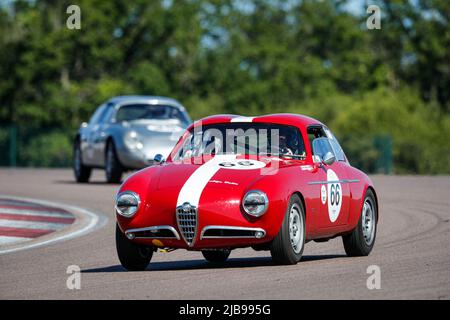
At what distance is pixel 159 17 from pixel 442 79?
20907mm

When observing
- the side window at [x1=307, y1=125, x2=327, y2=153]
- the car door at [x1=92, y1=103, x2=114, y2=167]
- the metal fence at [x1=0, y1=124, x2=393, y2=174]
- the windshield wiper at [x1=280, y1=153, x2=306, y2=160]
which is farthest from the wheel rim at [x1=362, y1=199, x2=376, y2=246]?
the metal fence at [x1=0, y1=124, x2=393, y2=174]

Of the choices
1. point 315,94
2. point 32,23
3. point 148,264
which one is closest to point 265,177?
point 148,264

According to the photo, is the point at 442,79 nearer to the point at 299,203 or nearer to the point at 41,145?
the point at 41,145

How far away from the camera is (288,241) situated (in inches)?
401

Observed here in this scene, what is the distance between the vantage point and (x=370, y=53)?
78625 mm

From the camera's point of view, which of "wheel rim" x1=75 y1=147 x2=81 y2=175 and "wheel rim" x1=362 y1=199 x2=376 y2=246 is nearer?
"wheel rim" x1=362 y1=199 x2=376 y2=246

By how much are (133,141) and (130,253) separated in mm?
13950

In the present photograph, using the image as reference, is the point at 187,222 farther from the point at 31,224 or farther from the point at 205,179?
the point at 31,224

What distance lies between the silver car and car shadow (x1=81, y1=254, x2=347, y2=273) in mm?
12153

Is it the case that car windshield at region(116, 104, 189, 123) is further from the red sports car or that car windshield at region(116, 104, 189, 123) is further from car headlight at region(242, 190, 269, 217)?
car headlight at region(242, 190, 269, 217)

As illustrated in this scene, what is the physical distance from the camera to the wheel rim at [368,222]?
11.9m

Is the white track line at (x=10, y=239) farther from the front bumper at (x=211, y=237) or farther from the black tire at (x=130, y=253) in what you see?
the front bumper at (x=211, y=237)

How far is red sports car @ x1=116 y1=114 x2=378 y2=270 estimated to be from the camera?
394 inches
